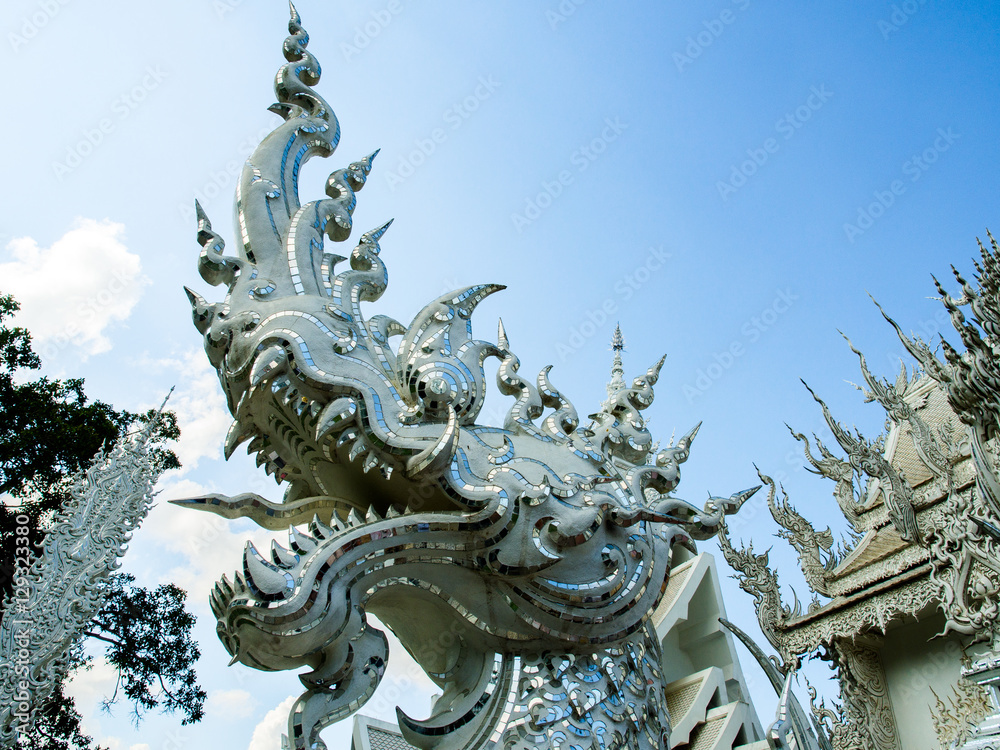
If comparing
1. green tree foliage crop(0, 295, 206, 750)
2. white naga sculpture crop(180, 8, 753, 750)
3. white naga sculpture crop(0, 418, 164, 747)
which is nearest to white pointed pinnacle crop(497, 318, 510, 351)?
white naga sculpture crop(180, 8, 753, 750)

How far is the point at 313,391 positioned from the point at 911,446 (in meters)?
10.3

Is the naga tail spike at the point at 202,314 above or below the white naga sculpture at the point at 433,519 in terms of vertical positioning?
above

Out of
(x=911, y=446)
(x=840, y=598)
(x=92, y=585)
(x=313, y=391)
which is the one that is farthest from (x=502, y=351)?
(x=911, y=446)

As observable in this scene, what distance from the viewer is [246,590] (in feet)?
9.78

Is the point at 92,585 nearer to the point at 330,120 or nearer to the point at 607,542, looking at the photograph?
the point at 330,120

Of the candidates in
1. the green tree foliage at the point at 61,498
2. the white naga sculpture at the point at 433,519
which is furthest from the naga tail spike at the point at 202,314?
the green tree foliage at the point at 61,498

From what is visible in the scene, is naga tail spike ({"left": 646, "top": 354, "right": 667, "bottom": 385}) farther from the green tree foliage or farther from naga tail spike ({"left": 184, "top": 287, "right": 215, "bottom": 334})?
the green tree foliage

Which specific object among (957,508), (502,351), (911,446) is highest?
(911,446)

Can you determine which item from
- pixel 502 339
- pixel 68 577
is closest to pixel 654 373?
pixel 502 339

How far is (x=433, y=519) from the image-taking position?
11.3 feet

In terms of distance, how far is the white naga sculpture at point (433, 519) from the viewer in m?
3.20

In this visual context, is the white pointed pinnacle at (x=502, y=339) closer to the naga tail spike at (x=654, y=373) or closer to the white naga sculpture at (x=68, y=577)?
the naga tail spike at (x=654, y=373)

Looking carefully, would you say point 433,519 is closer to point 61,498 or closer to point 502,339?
point 502,339

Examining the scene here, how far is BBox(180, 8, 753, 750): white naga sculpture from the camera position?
320 cm
